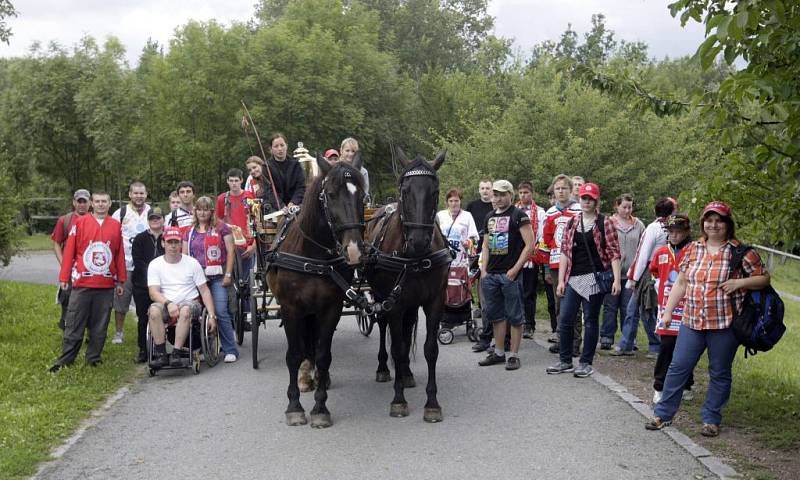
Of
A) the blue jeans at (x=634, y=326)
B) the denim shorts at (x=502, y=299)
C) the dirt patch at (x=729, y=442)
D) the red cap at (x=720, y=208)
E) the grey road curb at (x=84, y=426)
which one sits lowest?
the grey road curb at (x=84, y=426)

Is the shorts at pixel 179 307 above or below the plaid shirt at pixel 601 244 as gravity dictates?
below

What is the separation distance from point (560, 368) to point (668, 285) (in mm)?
1849

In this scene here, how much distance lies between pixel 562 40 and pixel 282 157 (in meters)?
59.7

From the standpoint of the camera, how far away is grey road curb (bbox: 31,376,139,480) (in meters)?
6.23

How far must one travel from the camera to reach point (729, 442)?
6680 millimetres

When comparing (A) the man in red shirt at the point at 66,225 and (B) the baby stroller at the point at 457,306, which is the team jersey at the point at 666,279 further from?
(A) the man in red shirt at the point at 66,225

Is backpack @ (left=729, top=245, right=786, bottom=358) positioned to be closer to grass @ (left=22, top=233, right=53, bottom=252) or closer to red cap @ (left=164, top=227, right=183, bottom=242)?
red cap @ (left=164, top=227, right=183, bottom=242)

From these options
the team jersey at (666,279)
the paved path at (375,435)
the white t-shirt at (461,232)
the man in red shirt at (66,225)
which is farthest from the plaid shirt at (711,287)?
the man in red shirt at (66,225)

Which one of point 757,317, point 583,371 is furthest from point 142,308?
point 757,317

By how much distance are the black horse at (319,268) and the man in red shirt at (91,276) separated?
2940 millimetres

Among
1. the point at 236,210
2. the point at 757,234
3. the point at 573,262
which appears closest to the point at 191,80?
the point at 236,210

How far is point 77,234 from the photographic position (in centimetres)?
979

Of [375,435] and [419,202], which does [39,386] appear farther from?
[419,202]

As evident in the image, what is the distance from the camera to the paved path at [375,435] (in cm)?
602
